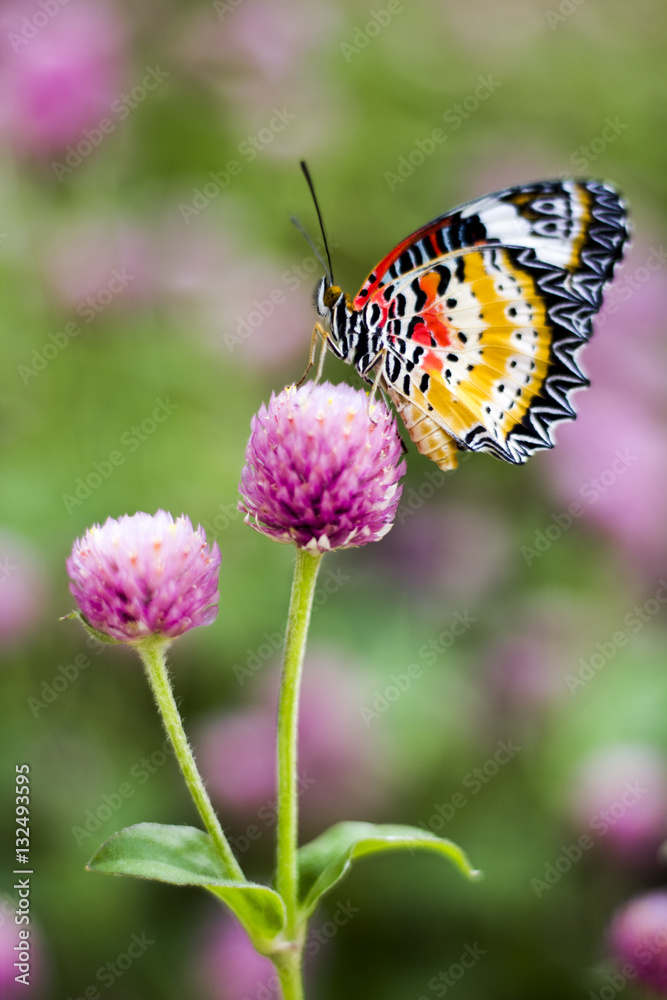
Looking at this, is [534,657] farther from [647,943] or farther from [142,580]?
[142,580]

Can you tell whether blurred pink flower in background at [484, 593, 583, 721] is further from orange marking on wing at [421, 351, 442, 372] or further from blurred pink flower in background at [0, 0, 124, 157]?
blurred pink flower in background at [0, 0, 124, 157]

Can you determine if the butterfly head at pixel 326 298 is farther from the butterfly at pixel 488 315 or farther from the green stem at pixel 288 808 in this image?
the green stem at pixel 288 808

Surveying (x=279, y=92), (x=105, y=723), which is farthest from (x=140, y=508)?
(x=279, y=92)

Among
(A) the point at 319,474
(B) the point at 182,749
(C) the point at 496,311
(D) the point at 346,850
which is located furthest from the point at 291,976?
(C) the point at 496,311

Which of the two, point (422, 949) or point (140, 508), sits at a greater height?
point (140, 508)

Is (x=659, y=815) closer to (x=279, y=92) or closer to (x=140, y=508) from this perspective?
(x=140, y=508)
